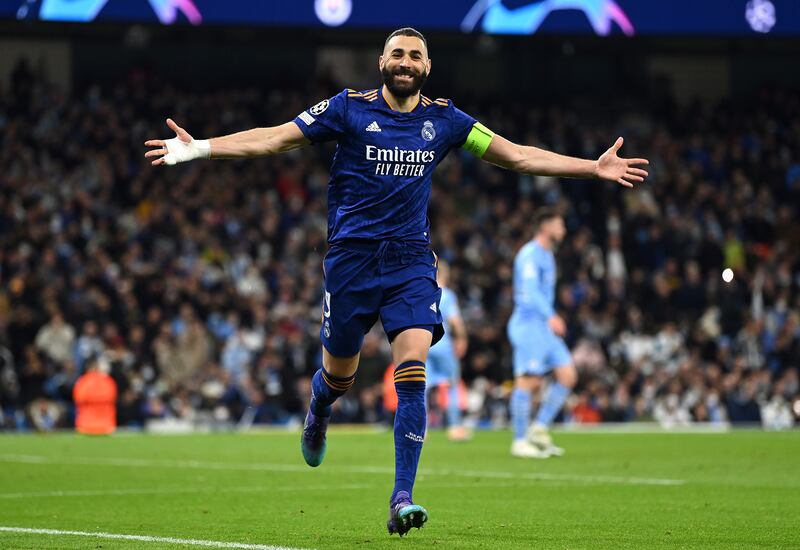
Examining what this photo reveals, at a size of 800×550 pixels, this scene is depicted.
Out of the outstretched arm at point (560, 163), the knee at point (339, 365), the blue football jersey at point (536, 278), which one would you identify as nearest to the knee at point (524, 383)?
the blue football jersey at point (536, 278)

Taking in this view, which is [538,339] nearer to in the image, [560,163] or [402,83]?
[560,163]

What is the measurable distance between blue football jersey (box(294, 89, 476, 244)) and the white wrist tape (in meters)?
0.57

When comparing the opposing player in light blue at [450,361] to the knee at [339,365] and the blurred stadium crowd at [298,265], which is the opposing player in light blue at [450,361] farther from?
the knee at [339,365]

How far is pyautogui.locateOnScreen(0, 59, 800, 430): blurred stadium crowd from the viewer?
78.4 feet

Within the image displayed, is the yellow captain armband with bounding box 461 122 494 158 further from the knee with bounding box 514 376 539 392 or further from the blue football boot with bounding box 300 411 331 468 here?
the knee with bounding box 514 376 539 392

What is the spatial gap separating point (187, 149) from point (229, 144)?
22 centimetres

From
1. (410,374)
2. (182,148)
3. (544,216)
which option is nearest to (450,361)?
(544,216)

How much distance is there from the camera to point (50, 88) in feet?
98.6

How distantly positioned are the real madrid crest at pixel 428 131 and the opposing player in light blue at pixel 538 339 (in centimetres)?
730

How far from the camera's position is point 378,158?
761 cm

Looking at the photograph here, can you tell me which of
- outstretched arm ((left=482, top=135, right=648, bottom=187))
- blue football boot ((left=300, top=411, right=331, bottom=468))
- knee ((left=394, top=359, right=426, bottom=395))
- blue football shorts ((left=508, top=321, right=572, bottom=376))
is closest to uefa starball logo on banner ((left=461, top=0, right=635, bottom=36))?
blue football shorts ((left=508, top=321, right=572, bottom=376))

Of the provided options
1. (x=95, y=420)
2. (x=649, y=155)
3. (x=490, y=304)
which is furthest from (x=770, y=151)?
(x=95, y=420)

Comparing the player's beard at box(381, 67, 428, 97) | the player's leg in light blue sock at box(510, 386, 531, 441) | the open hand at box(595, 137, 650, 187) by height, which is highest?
the player's beard at box(381, 67, 428, 97)

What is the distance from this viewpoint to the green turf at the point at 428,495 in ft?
24.6
